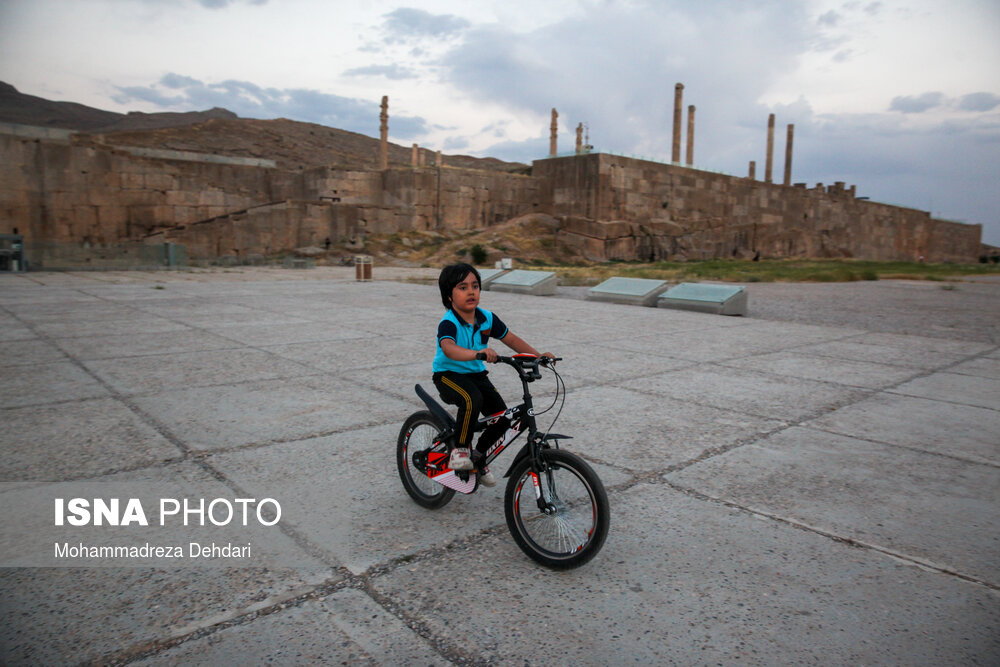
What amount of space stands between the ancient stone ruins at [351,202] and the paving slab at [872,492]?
2309 cm

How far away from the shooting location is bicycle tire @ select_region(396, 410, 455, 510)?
3.52 metres

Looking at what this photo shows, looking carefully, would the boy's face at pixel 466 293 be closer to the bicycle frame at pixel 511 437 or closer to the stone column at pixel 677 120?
the bicycle frame at pixel 511 437

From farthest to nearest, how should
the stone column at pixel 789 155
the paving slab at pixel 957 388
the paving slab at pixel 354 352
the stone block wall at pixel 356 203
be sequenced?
the stone column at pixel 789 155 < the stone block wall at pixel 356 203 < the paving slab at pixel 354 352 < the paving slab at pixel 957 388

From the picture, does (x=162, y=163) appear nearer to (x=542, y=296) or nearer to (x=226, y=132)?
(x=542, y=296)

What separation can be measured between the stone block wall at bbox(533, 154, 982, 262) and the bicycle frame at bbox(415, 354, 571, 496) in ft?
91.8

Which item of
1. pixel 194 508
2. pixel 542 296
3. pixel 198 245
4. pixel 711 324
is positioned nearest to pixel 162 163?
pixel 198 245

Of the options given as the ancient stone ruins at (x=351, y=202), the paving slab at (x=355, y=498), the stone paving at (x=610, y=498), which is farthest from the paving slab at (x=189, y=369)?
the ancient stone ruins at (x=351, y=202)

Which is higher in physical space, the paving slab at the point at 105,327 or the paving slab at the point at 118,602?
the paving slab at the point at 105,327

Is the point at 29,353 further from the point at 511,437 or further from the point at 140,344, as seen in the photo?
the point at 511,437

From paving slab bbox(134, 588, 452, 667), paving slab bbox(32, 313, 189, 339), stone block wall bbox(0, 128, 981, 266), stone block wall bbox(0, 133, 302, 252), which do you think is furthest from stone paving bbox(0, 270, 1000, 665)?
stone block wall bbox(0, 133, 302, 252)

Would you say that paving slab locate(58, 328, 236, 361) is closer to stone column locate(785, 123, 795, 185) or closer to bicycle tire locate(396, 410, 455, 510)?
bicycle tire locate(396, 410, 455, 510)

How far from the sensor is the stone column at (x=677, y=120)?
40625 millimetres

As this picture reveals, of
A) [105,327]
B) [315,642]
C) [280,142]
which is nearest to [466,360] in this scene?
[315,642]

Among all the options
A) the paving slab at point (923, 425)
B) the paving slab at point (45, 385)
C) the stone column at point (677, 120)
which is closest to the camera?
the paving slab at point (923, 425)
